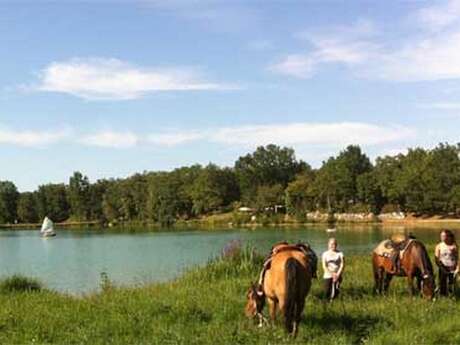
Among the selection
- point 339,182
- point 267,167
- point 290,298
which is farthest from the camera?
point 267,167

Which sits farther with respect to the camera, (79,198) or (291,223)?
(79,198)

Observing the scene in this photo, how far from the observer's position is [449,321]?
11.4 metres

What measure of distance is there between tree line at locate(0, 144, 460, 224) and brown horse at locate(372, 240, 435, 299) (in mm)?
86972

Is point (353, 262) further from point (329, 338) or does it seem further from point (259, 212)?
point (259, 212)

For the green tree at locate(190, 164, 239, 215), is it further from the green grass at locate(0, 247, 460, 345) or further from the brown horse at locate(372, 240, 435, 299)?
the green grass at locate(0, 247, 460, 345)

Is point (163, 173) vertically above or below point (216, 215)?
above

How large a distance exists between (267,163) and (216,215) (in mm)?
20736

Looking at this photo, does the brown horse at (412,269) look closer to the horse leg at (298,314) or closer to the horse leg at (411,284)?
the horse leg at (411,284)

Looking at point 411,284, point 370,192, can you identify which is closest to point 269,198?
point 370,192

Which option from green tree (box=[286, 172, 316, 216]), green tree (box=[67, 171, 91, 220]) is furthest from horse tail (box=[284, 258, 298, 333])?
green tree (box=[67, 171, 91, 220])

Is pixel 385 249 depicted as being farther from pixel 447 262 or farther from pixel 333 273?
pixel 333 273

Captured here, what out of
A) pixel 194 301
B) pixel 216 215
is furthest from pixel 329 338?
pixel 216 215

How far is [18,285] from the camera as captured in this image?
18344 millimetres

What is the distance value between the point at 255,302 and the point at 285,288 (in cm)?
85
